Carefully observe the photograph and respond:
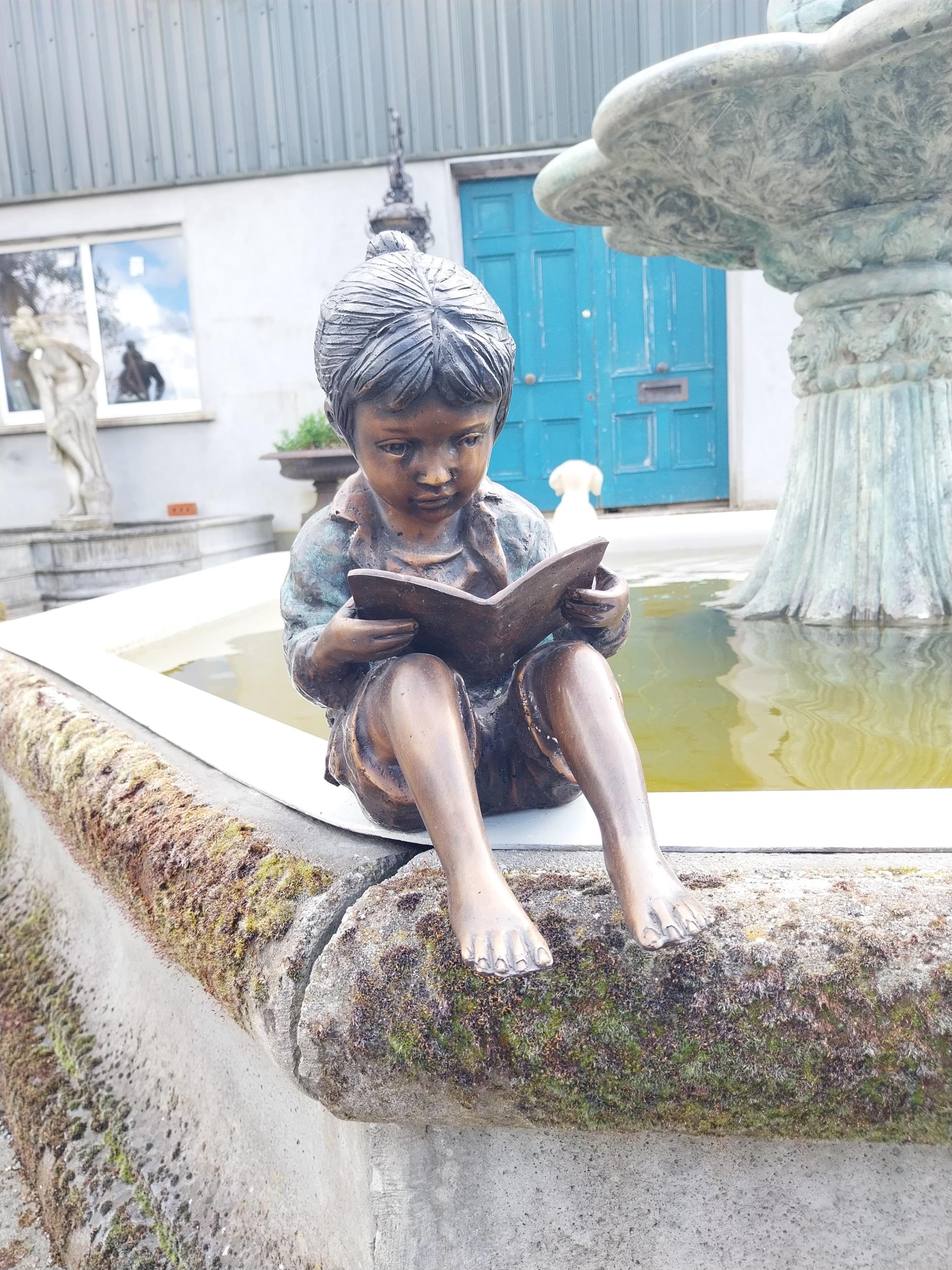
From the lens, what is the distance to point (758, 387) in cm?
873

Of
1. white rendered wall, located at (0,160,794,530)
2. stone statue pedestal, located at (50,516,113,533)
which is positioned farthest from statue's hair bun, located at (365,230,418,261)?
stone statue pedestal, located at (50,516,113,533)

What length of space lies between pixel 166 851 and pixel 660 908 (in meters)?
0.77

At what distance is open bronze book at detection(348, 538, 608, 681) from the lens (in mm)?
1178

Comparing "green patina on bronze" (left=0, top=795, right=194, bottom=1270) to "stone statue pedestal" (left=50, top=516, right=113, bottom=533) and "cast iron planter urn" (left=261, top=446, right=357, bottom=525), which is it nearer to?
"cast iron planter urn" (left=261, top=446, right=357, bottom=525)

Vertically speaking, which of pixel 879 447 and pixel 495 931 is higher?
pixel 879 447

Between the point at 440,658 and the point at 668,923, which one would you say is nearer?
the point at 668,923

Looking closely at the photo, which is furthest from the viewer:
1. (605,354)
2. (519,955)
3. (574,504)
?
(605,354)

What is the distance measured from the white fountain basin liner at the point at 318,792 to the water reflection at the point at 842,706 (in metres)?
0.51

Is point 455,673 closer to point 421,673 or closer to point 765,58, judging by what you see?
point 421,673

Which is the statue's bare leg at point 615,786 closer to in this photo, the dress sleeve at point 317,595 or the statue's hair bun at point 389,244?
the dress sleeve at point 317,595

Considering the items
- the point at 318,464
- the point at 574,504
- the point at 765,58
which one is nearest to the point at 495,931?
the point at 765,58

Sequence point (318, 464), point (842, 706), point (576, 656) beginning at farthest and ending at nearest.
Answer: point (318, 464) → point (842, 706) → point (576, 656)

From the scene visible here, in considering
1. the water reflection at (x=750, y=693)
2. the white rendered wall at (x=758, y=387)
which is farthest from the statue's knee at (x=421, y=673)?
the white rendered wall at (x=758, y=387)

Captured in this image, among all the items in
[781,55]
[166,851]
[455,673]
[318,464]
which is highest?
[781,55]
